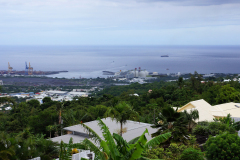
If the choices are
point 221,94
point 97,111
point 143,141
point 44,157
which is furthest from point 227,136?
point 221,94

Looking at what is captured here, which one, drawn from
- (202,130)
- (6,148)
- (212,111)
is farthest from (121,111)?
(212,111)

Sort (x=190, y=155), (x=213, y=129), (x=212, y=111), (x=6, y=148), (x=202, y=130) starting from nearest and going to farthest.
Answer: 1. (x=6, y=148)
2. (x=190, y=155)
3. (x=213, y=129)
4. (x=202, y=130)
5. (x=212, y=111)

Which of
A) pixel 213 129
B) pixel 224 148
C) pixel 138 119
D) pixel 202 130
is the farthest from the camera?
pixel 138 119

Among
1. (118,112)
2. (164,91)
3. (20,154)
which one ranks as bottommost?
(164,91)

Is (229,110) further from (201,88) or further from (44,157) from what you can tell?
(201,88)

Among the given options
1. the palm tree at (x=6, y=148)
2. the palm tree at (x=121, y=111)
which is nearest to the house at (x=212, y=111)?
the palm tree at (x=121, y=111)

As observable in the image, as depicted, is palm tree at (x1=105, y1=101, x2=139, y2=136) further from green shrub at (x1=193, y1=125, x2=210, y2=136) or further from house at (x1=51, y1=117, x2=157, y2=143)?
green shrub at (x1=193, y1=125, x2=210, y2=136)

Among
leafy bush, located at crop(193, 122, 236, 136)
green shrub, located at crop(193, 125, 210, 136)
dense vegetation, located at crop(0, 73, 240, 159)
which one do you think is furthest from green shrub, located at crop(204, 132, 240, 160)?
green shrub, located at crop(193, 125, 210, 136)

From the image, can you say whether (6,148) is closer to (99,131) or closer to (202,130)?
(99,131)
